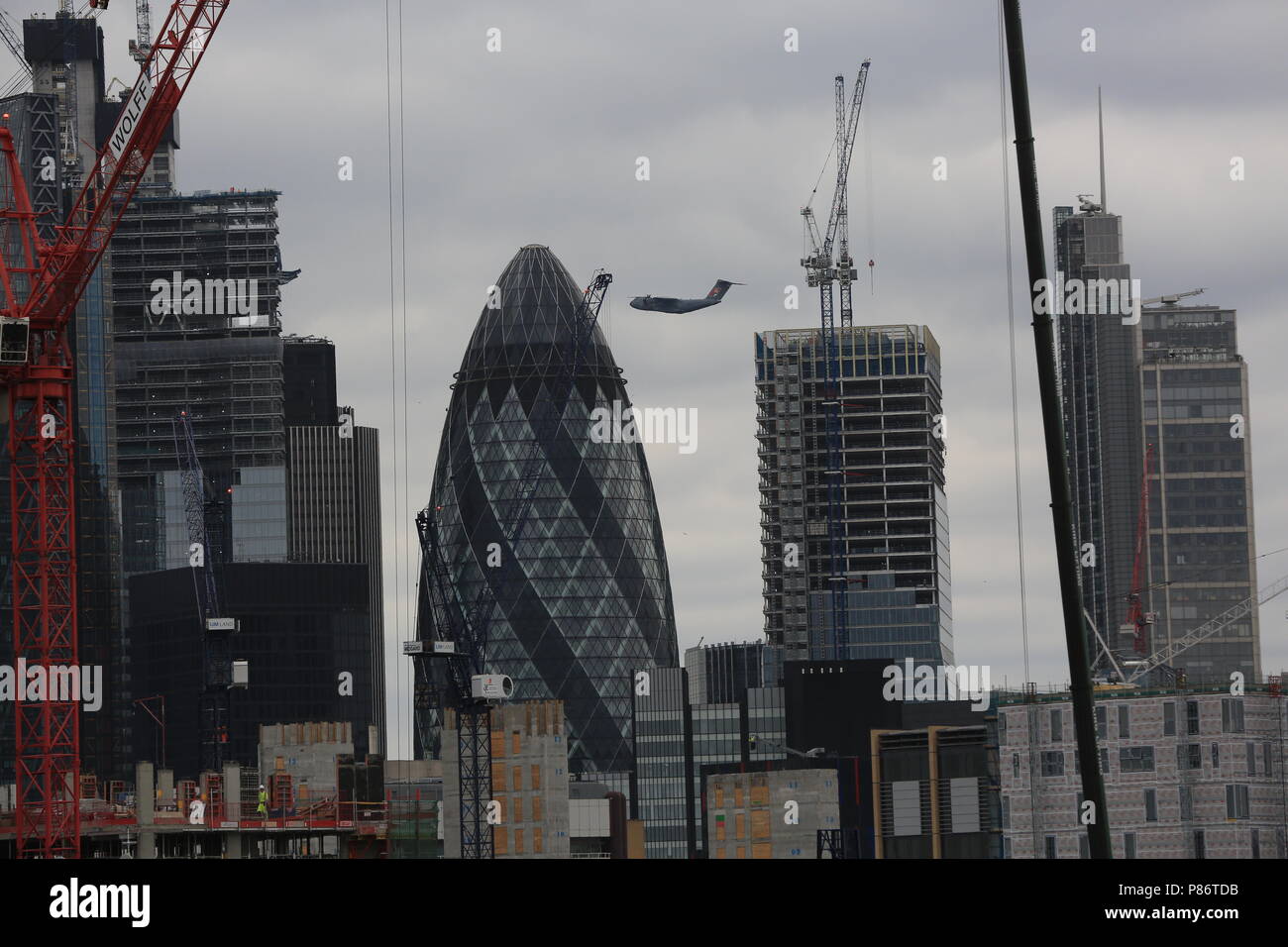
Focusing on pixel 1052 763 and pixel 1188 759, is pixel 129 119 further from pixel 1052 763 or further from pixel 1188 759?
pixel 1188 759

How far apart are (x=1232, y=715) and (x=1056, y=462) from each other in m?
177

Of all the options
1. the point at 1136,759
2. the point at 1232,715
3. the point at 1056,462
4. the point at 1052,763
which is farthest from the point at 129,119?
the point at 1056,462

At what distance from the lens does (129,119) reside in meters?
129

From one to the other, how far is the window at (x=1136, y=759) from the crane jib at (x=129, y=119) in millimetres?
102497

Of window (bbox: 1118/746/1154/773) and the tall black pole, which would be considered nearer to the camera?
the tall black pole

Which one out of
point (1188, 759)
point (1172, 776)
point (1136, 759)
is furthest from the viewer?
point (1136, 759)

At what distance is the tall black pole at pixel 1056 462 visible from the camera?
21.6 meters

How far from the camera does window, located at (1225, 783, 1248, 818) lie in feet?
625

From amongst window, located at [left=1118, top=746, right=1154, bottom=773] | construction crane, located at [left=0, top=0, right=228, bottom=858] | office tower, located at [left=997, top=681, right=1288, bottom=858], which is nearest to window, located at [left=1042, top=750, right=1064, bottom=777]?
office tower, located at [left=997, top=681, right=1288, bottom=858]

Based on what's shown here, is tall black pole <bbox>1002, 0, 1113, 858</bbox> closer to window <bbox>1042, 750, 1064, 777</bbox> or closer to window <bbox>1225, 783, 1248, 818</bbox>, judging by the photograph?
window <bbox>1225, 783, 1248, 818</bbox>

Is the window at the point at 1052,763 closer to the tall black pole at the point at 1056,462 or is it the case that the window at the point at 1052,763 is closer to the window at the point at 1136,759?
the window at the point at 1136,759

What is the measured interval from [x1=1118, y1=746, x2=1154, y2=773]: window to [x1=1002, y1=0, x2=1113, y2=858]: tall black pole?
571 ft

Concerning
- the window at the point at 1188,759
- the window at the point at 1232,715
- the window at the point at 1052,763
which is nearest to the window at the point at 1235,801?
the window at the point at 1188,759

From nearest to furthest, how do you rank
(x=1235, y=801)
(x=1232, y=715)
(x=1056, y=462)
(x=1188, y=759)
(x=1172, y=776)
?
(x=1056, y=462) → (x=1235, y=801) → (x=1172, y=776) → (x=1188, y=759) → (x=1232, y=715)
